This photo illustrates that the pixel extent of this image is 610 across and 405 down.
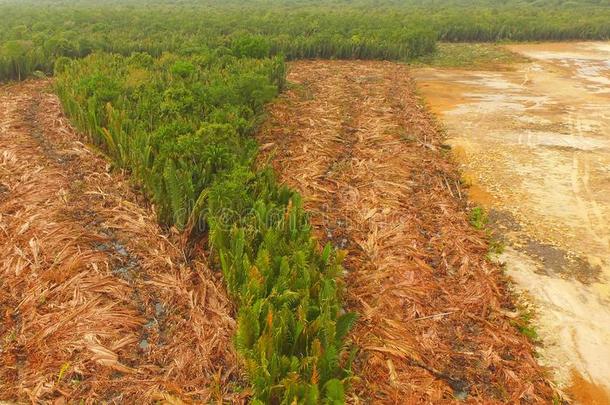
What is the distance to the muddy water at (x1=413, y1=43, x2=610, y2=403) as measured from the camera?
3.54 meters

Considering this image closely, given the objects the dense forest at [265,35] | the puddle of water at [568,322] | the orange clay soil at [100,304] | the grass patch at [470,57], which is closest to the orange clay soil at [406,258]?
the puddle of water at [568,322]

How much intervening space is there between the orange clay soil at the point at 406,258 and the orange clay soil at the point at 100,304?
1.18 meters

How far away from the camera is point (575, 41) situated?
737 inches

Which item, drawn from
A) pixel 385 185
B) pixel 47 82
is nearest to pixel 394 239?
pixel 385 185

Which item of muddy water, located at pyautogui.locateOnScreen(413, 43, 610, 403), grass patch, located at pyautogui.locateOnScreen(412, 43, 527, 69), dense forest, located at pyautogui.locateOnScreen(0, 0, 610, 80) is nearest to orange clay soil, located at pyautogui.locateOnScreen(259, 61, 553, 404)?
muddy water, located at pyautogui.locateOnScreen(413, 43, 610, 403)

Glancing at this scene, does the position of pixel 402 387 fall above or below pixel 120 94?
below

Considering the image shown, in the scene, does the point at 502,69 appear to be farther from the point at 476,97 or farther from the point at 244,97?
the point at 244,97

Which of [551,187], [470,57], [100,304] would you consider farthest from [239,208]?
[470,57]

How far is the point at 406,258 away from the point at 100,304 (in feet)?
9.05

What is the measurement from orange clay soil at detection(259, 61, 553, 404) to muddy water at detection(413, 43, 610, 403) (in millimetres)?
293

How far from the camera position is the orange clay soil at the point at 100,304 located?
118 inches

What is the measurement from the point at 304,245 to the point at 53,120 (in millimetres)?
6122

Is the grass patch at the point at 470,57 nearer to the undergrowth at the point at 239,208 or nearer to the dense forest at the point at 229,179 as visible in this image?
the dense forest at the point at 229,179

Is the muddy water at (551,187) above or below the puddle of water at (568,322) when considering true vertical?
above
